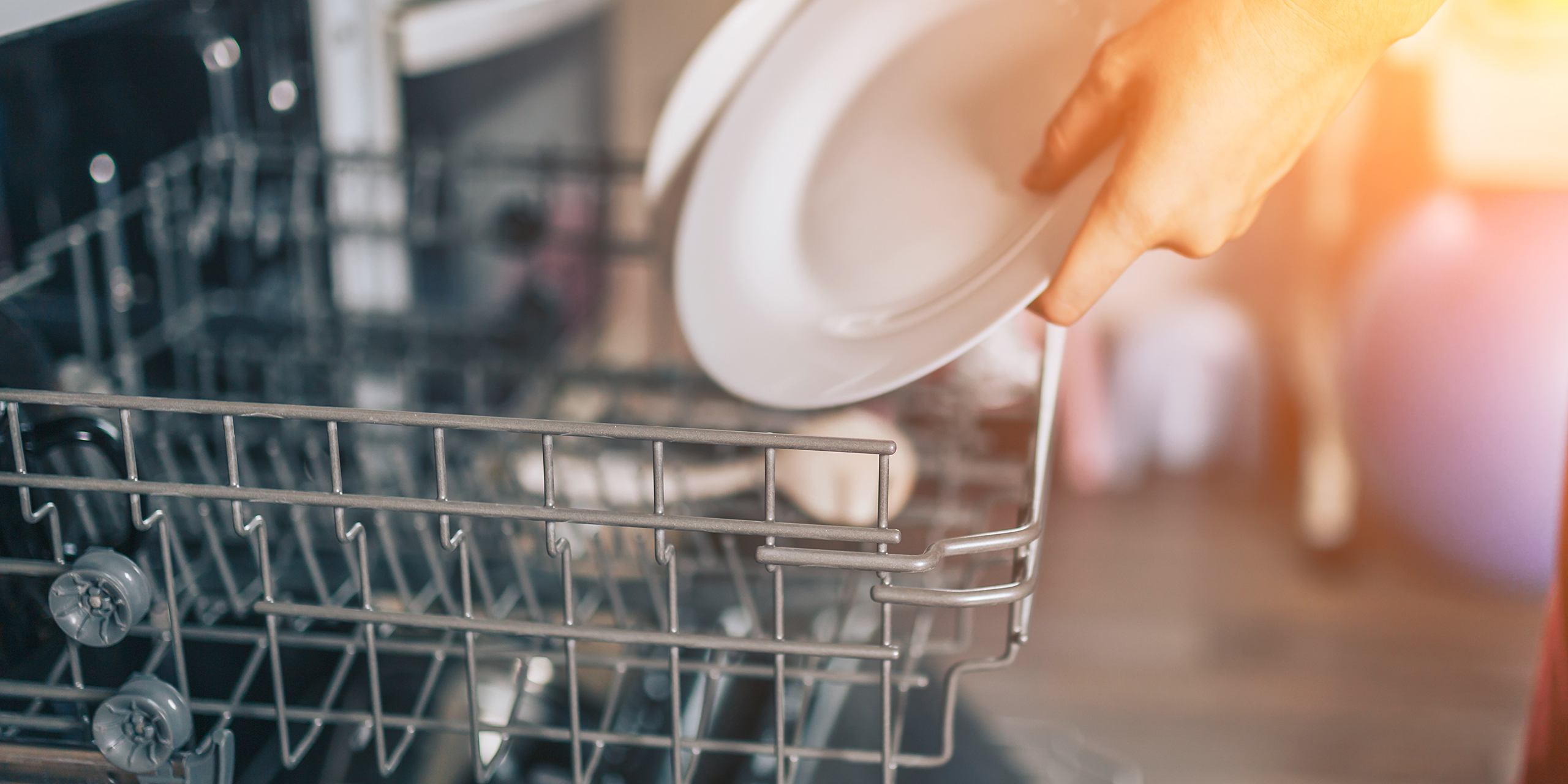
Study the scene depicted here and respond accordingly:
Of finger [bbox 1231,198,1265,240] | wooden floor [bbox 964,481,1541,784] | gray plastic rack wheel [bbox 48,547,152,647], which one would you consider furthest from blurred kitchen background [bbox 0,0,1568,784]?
finger [bbox 1231,198,1265,240]

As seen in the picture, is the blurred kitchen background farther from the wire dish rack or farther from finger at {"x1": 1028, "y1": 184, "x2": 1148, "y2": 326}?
finger at {"x1": 1028, "y1": 184, "x2": 1148, "y2": 326}

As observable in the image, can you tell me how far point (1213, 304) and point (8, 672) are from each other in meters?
1.35

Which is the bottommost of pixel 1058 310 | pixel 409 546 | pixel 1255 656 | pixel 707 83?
pixel 1255 656

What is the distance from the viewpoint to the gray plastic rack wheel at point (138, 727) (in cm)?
34

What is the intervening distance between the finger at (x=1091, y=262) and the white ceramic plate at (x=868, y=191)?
0.11ft

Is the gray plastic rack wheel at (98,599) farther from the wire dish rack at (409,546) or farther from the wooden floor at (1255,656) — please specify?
the wooden floor at (1255,656)

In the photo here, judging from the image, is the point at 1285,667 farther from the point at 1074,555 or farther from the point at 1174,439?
the point at 1174,439

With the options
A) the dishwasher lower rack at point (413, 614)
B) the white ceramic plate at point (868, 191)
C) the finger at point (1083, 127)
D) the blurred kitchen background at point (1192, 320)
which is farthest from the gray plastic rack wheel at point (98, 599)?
the finger at point (1083, 127)

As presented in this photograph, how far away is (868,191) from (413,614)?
0.99 feet

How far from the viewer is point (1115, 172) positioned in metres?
0.37

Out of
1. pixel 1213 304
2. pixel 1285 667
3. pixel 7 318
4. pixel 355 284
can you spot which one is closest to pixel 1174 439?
pixel 1213 304

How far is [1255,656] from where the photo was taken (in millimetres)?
932

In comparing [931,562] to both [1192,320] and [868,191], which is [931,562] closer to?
[868,191]

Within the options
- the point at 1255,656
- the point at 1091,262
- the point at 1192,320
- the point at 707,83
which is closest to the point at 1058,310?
the point at 1091,262
